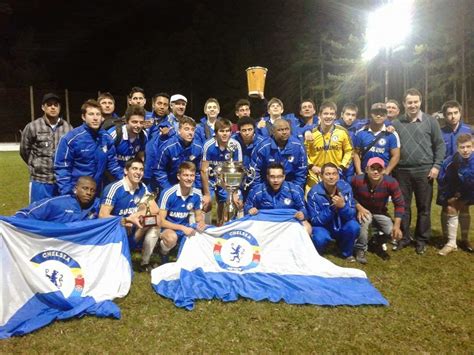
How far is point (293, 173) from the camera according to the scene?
5660mm

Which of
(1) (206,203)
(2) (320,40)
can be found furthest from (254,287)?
(2) (320,40)

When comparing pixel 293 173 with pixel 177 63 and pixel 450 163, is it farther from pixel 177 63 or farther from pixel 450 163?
pixel 177 63

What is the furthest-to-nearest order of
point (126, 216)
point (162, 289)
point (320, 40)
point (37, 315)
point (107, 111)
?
point (320, 40), point (107, 111), point (126, 216), point (162, 289), point (37, 315)

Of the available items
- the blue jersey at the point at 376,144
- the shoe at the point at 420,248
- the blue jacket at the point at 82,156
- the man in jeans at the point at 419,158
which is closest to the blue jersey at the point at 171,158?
the blue jacket at the point at 82,156

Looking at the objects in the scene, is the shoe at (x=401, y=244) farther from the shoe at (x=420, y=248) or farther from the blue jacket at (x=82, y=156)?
the blue jacket at (x=82, y=156)

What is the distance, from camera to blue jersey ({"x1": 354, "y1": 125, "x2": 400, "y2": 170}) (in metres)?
5.67

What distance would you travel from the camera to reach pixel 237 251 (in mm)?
4676

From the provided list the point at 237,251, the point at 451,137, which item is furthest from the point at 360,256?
the point at 451,137

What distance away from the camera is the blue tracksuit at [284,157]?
553cm

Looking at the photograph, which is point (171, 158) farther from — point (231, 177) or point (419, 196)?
point (419, 196)

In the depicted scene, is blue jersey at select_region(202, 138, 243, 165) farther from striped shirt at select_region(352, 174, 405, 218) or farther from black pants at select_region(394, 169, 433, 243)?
black pants at select_region(394, 169, 433, 243)

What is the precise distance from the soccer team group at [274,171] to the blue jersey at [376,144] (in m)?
0.01

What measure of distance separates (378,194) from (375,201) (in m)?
0.10

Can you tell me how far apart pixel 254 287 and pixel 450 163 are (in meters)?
3.35
